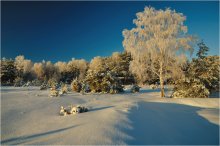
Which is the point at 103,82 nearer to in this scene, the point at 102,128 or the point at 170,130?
the point at 170,130

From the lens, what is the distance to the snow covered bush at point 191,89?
16.9 meters

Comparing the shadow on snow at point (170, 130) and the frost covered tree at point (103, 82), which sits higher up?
the frost covered tree at point (103, 82)

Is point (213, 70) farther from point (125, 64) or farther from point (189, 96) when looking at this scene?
point (125, 64)

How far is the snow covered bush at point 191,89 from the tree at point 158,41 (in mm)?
1383

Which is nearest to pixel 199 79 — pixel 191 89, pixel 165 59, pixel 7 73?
pixel 191 89

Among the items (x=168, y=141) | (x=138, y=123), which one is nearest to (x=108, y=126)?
(x=138, y=123)

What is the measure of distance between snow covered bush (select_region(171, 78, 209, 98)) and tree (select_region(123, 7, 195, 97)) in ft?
4.54

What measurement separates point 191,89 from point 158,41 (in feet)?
17.1

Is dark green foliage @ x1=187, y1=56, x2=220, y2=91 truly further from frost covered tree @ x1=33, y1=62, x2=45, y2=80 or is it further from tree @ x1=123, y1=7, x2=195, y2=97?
frost covered tree @ x1=33, y1=62, x2=45, y2=80

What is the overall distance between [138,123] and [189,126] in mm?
2257

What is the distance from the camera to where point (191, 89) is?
17.2 m

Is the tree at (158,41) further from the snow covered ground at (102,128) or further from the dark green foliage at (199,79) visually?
the snow covered ground at (102,128)

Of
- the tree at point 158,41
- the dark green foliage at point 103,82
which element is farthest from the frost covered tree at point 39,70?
the tree at point 158,41

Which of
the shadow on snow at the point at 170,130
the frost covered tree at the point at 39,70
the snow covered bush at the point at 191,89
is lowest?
the shadow on snow at the point at 170,130
